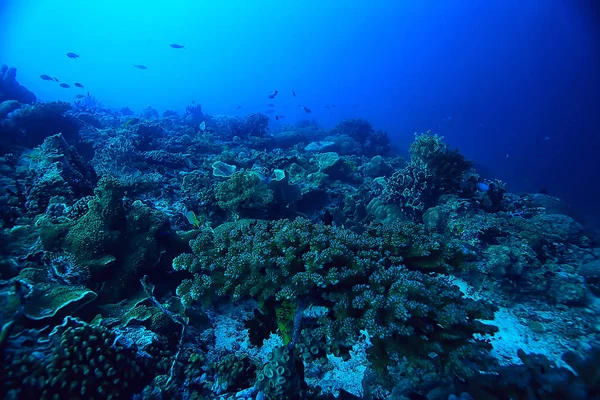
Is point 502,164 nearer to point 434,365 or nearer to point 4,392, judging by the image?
point 434,365

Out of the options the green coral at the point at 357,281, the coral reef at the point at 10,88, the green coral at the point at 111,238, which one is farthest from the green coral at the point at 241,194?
the coral reef at the point at 10,88

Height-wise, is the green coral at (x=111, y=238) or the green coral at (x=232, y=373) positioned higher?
the green coral at (x=111, y=238)

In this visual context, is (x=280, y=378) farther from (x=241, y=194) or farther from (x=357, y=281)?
(x=241, y=194)

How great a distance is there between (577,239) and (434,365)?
7204mm

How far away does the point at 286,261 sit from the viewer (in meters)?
3.08

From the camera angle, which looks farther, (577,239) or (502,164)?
(502,164)

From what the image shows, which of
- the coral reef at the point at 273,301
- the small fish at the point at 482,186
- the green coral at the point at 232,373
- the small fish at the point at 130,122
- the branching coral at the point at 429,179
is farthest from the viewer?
the small fish at the point at 130,122

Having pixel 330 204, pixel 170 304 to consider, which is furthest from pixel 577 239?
pixel 170 304

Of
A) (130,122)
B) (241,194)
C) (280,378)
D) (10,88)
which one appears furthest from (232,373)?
(10,88)

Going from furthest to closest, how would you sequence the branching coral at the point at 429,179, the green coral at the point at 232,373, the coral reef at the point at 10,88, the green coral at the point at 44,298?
the coral reef at the point at 10,88 → the branching coral at the point at 429,179 → the green coral at the point at 232,373 → the green coral at the point at 44,298

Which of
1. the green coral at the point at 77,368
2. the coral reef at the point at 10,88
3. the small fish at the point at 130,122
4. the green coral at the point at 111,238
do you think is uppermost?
the coral reef at the point at 10,88

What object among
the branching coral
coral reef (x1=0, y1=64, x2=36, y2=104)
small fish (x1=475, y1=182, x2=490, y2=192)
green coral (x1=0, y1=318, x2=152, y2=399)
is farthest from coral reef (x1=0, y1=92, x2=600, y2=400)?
coral reef (x1=0, y1=64, x2=36, y2=104)

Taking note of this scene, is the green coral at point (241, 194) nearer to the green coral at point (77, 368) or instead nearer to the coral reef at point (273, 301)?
the coral reef at point (273, 301)

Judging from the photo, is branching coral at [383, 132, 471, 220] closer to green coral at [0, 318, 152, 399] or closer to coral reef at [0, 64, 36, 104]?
green coral at [0, 318, 152, 399]
